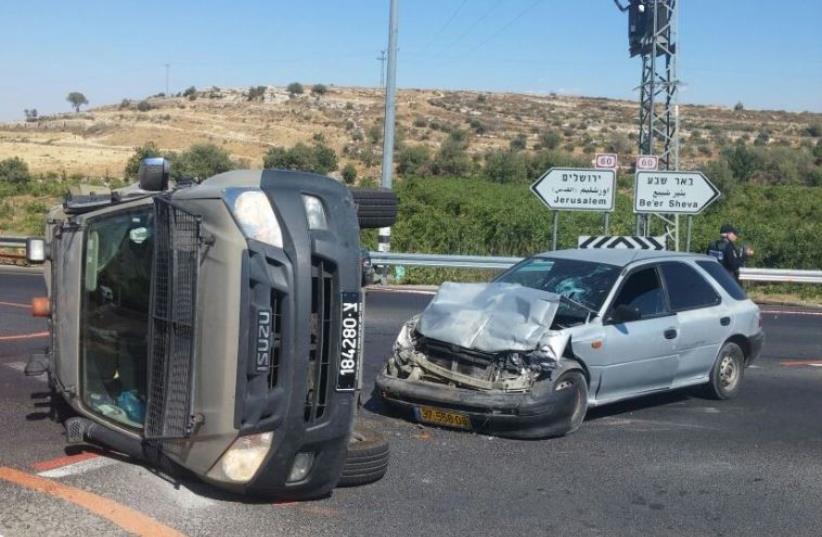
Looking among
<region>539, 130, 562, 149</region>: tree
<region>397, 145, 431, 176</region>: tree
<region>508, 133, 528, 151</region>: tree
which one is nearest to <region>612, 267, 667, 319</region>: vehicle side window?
<region>397, 145, 431, 176</region>: tree

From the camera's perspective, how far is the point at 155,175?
20.4 feet

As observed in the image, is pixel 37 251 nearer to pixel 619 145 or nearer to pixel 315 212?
pixel 315 212

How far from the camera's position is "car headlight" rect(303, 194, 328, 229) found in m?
5.38

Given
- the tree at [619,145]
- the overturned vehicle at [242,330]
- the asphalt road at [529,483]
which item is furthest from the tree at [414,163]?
the overturned vehicle at [242,330]

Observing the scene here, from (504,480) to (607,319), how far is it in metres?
2.35

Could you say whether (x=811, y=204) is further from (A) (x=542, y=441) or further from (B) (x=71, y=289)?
Result: (B) (x=71, y=289)

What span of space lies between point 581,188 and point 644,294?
29.6 ft

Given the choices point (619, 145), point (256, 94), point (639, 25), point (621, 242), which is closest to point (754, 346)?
point (621, 242)

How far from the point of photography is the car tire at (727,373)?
980 cm

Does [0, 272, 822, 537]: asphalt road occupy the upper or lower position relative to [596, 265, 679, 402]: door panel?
lower

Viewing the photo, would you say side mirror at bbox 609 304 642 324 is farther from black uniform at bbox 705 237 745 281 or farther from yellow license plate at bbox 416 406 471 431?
black uniform at bbox 705 237 745 281

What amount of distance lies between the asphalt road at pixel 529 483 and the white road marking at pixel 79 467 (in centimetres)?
2

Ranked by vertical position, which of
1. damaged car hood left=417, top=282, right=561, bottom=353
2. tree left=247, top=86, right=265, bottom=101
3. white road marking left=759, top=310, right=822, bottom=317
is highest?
tree left=247, top=86, right=265, bottom=101

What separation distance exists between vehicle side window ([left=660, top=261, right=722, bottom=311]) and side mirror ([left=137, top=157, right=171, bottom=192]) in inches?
201
